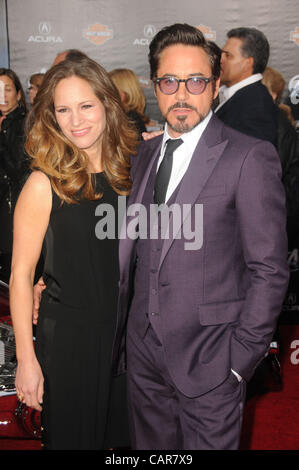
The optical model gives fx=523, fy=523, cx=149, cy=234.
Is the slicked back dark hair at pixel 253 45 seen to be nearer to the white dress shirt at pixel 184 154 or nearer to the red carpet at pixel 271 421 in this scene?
the white dress shirt at pixel 184 154

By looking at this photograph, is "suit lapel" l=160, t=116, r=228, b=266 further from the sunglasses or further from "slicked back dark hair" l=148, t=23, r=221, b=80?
"slicked back dark hair" l=148, t=23, r=221, b=80

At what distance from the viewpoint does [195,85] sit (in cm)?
187

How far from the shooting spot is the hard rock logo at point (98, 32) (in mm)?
5332

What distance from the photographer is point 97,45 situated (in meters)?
5.39

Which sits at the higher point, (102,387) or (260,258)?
(260,258)

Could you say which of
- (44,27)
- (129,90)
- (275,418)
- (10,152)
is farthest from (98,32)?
(275,418)

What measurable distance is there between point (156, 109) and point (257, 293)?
4.14 metres

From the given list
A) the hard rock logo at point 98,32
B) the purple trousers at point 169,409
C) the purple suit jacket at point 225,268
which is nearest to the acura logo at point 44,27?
the hard rock logo at point 98,32

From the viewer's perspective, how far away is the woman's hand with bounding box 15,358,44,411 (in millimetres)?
1935

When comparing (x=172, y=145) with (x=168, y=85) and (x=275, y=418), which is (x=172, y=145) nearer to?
(x=168, y=85)

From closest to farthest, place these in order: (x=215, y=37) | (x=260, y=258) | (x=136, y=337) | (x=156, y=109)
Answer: (x=260, y=258) < (x=136, y=337) < (x=215, y=37) < (x=156, y=109)
